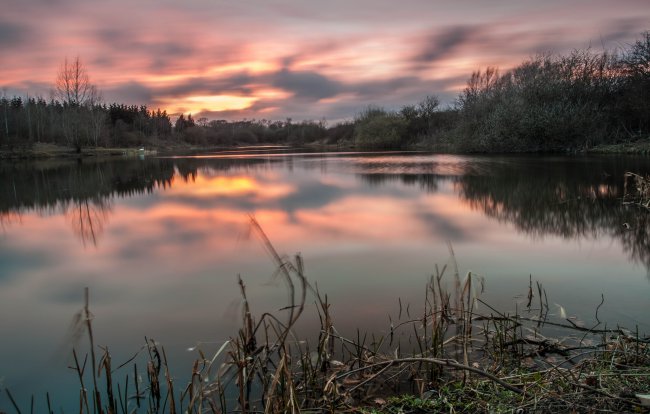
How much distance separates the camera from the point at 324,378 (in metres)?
3.48

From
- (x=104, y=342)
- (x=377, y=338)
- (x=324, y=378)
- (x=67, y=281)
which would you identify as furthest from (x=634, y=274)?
(x=67, y=281)

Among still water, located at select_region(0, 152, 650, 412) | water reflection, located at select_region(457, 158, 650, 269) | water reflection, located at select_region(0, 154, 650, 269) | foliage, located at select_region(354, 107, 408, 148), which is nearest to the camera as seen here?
still water, located at select_region(0, 152, 650, 412)

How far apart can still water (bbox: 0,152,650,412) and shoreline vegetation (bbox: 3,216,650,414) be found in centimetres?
35

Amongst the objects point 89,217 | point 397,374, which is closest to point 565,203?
point 397,374

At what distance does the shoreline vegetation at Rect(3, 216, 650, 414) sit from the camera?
2.88 m

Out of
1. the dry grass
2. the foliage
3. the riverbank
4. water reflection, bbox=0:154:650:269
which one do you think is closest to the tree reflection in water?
water reflection, bbox=0:154:650:269

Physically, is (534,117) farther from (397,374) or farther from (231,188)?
(397,374)

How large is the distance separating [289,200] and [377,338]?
11.0 m

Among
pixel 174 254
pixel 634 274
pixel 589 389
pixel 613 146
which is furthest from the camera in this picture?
pixel 613 146

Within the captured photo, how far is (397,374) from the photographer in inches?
136

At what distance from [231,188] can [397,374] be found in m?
16.5

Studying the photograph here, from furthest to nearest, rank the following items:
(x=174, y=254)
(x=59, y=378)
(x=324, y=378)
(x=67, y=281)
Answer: (x=174, y=254) < (x=67, y=281) < (x=59, y=378) < (x=324, y=378)

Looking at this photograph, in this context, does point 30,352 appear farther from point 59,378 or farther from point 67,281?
point 67,281

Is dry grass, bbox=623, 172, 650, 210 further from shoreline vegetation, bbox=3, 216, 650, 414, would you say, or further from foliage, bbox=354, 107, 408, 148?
foliage, bbox=354, 107, 408, 148
